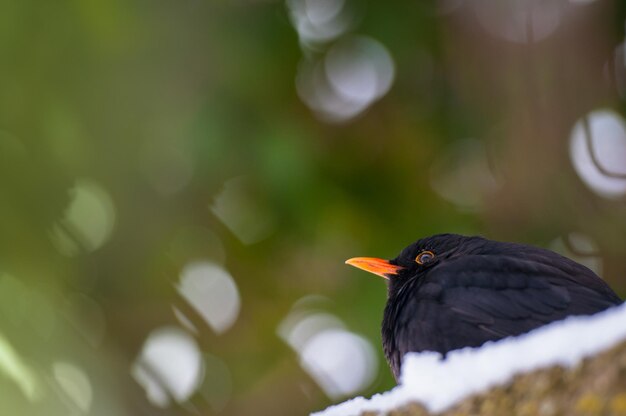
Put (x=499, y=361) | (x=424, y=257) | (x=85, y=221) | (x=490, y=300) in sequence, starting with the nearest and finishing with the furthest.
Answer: (x=499, y=361)
(x=490, y=300)
(x=424, y=257)
(x=85, y=221)

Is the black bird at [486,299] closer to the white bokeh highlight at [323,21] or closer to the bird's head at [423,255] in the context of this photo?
the bird's head at [423,255]

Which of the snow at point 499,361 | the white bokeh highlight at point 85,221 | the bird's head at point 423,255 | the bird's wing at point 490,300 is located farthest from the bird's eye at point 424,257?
the white bokeh highlight at point 85,221

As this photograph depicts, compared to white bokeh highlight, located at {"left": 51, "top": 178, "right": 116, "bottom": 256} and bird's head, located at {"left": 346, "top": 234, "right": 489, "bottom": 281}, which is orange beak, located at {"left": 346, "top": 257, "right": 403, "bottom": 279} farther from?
white bokeh highlight, located at {"left": 51, "top": 178, "right": 116, "bottom": 256}

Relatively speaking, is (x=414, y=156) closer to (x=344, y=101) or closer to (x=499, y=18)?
(x=344, y=101)

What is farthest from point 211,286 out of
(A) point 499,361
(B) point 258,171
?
(A) point 499,361

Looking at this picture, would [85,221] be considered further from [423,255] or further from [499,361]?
[499,361]

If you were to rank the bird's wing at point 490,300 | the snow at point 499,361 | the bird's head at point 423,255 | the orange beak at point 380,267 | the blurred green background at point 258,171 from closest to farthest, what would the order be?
the snow at point 499,361 → the bird's wing at point 490,300 → the bird's head at point 423,255 → the orange beak at point 380,267 → the blurred green background at point 258,171
